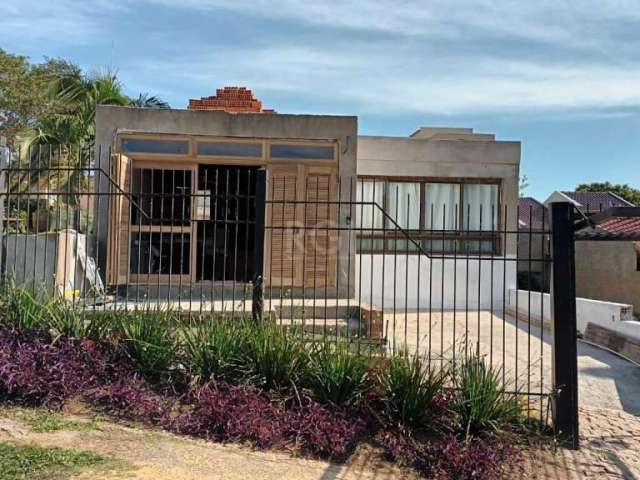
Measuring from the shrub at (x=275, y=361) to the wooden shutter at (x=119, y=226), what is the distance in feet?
15.8

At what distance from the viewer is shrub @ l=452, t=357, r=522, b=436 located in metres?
5.01

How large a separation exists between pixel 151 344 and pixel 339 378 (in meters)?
1.88

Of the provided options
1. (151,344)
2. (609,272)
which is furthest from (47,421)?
(609,272)

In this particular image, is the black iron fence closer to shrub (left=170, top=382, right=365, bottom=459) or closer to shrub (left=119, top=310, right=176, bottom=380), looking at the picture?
shrub (left=119, top=310, right=176, bottom=380)

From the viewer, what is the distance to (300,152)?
10625mm

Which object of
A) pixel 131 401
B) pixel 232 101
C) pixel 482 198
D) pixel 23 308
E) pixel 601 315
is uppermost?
pixel 232 101

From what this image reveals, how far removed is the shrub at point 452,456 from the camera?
453cm

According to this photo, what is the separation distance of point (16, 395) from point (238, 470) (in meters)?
2.45

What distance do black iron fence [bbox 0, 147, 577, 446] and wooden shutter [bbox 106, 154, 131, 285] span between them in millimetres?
24

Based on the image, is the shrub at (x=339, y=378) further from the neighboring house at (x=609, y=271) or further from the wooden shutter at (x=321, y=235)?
the neighboring house at (x=609, y=271)

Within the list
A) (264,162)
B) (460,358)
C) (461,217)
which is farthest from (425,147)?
(460,358)

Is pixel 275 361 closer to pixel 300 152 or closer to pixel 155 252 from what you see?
pixel 300 152

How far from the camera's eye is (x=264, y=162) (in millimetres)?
10602

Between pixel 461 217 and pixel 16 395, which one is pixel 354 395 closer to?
pixel 16 395
